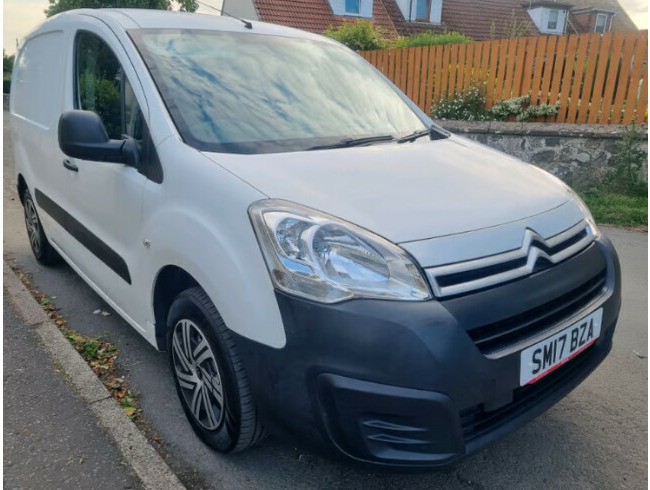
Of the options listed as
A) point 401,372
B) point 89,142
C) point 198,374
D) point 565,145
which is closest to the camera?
point 401,372

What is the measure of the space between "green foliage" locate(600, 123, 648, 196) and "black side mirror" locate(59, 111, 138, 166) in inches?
227

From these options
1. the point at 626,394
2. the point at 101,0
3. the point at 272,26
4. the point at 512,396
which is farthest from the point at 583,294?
the point at 101,0

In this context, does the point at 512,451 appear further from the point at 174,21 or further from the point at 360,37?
the point at 360,37

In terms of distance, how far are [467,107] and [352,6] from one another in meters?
14.7

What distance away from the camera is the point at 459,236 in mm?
1737

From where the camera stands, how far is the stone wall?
6.36 metres

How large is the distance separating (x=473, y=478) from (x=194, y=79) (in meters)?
2.06

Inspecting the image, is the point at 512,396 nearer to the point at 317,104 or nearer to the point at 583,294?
the point at 583,294

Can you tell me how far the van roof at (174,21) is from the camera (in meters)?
2.69

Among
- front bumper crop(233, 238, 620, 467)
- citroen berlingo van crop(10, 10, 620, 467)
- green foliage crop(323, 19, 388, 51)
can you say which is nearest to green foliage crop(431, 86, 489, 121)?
citroen berlingo van crop(10, 10, 620, 467)

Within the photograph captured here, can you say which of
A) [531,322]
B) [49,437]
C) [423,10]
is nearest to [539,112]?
[531,322]

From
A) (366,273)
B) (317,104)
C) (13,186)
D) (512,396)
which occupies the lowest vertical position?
(13,186)

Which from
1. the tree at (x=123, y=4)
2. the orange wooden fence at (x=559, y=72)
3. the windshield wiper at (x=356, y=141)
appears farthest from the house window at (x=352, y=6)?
the windshield wiper at (x=356, y=141)

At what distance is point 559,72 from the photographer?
692cm
